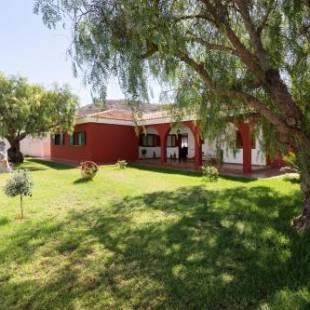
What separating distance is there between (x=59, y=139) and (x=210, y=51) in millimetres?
22121

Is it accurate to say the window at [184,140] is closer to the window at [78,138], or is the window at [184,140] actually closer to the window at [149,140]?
the window at [149,140]

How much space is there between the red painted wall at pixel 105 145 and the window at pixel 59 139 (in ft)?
5.57

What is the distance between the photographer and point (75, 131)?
2425cm

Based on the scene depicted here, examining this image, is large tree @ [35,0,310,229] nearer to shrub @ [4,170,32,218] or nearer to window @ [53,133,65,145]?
shrub @ [4,170,32,218]

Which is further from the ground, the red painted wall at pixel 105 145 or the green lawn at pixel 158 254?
the red painted wall at pixel 105 145

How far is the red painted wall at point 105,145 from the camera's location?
2200 cm

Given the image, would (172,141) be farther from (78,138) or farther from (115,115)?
(78,138)

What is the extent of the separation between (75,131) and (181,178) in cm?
1214

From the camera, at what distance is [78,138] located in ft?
78.2

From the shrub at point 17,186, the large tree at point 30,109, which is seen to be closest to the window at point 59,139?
the large tree at point 30,109

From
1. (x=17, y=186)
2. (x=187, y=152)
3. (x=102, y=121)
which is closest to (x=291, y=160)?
(x=17, y=186)

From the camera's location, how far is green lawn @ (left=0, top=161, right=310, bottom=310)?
4.25m

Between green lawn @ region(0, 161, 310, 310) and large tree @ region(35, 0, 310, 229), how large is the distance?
4.70ft

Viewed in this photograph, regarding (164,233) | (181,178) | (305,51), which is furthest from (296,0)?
(181,178)
